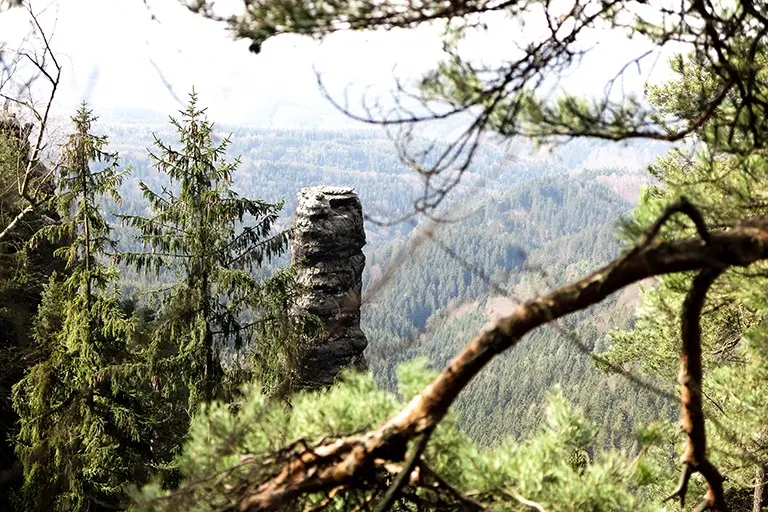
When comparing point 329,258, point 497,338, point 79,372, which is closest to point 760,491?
point 497,338

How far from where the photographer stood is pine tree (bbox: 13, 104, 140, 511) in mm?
9500

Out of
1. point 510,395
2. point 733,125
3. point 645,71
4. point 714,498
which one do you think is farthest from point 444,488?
point 510,395

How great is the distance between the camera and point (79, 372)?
9.62 m

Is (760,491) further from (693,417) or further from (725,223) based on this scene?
(693,417)

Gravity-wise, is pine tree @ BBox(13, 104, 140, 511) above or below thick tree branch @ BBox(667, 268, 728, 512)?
below

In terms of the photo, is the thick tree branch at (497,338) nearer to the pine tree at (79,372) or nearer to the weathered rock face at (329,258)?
the pine tree at (79,372)

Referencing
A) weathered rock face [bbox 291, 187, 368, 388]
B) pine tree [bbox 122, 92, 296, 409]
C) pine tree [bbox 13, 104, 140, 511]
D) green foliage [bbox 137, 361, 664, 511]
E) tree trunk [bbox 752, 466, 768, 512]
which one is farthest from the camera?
weathered rock face [bbox 291, 187, 368, 388]

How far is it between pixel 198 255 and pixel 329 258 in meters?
7.44

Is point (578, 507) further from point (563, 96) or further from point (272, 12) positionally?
point (272, 12)

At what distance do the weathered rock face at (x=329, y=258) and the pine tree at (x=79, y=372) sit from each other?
6.08 meters

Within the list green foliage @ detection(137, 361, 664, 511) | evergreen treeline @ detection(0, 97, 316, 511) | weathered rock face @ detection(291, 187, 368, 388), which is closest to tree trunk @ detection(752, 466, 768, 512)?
green foliage @ detection(137, 361, 664, 511)

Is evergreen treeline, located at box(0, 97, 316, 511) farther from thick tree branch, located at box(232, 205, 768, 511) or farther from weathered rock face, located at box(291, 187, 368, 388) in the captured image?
thick tree branch, located at box(232, 205, 768, 511)

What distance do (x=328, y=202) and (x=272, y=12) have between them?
46.8 feet

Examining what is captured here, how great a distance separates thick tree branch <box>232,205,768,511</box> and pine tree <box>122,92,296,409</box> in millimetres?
7312
